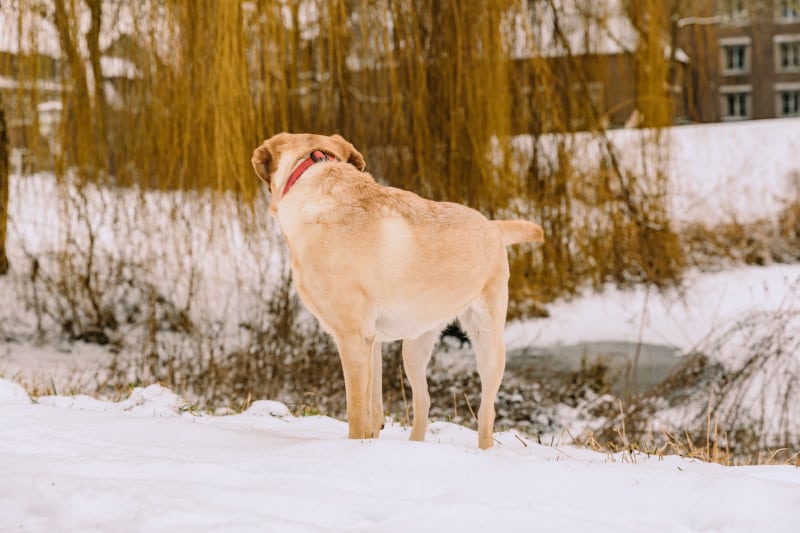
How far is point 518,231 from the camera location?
353 cm

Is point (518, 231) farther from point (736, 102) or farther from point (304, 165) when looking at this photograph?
point (736, 102)

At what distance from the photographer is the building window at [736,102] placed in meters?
25.2

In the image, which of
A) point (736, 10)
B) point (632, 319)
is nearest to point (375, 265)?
point (632, 319)

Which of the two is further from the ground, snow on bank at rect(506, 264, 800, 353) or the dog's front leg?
the dog's front leg

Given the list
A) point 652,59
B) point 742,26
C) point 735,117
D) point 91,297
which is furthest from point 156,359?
point 735,117

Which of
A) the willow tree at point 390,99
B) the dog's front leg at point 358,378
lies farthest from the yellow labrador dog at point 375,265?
the willow tree at point 390,99

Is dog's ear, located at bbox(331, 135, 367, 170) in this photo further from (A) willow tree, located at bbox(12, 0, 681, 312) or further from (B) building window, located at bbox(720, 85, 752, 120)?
(B) building window, located at bbox(720, 85, 752, 120)

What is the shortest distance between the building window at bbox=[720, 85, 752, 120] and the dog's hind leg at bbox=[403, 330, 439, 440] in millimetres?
23133

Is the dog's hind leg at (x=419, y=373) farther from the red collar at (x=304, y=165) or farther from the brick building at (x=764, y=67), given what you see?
the brick building at (x=764, y=67)

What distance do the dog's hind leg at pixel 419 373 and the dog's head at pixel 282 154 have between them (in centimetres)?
77

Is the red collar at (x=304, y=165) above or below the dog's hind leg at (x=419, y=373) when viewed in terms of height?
above

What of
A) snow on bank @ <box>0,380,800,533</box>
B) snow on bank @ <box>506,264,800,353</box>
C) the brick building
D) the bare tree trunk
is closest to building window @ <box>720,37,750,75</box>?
the brick building

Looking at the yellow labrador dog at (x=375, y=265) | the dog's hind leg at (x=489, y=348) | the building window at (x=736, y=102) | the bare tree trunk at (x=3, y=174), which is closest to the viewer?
the yellow labrador dog at (x=375, y=265)

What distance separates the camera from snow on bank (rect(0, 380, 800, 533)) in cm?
218
